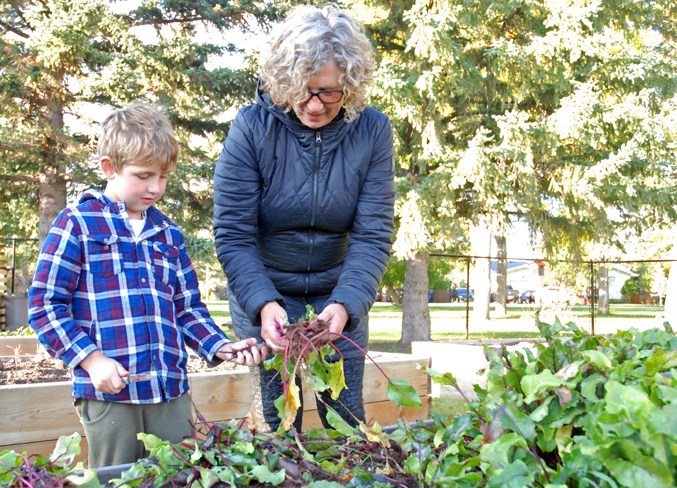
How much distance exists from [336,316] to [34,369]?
3.03 meters

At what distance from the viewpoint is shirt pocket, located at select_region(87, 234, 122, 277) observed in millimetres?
2025

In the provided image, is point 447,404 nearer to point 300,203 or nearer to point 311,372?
point 300,203

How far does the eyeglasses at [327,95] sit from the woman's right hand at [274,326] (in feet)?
1.98

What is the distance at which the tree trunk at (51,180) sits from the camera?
9.82 metres

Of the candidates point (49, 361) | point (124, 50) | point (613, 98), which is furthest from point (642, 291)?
point (49, 361)

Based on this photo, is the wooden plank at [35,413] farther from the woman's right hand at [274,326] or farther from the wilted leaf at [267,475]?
the wilted leaf at [267,475]

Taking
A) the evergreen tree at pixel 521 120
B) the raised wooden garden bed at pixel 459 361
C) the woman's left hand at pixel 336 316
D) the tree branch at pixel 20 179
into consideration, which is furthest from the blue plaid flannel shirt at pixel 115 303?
the tree branch at pixel 20 179

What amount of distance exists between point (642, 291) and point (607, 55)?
36069 millimetres

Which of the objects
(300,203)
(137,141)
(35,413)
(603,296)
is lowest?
(603,296)

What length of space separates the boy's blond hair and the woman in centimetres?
18

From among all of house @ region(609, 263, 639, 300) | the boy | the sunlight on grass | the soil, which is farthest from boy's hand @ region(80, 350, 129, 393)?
house @ region(609, 263, 639, 300)

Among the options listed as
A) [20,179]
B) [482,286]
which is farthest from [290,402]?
[482,286]

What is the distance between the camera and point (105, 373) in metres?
1.81

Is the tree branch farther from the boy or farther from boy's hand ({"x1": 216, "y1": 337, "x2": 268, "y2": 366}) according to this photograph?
boy's hand ({"x1": 216, "y1": 337, "x2": 268, "y2": 366})
